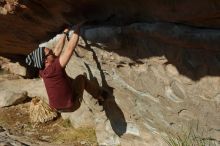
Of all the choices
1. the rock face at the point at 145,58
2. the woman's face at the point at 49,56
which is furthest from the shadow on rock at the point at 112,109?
the woman's face at the point at 49,56

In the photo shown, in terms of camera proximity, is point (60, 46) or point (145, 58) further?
point (60, 46)

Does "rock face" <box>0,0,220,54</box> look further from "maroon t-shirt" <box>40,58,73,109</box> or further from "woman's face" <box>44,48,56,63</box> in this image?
"maroon t-shirt" <box>40,58,73,109</box>

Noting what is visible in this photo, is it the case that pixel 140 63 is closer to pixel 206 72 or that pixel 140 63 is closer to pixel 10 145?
pixel 206 72

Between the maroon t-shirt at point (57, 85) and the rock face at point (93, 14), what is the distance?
763 millimetres

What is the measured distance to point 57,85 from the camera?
311 inches

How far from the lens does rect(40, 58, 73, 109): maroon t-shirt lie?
7.75 metres

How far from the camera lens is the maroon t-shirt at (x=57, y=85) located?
775 cm

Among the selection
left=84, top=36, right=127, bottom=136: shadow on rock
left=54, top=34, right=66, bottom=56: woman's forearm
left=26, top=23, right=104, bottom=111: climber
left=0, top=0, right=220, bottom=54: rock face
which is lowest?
left=84, top=36, right=127, bottom=136: shadow on rock

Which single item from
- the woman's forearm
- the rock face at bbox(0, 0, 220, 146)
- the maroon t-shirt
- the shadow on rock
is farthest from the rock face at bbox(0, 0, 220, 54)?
the shadow on rock

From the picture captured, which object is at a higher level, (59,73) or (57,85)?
(59,73)

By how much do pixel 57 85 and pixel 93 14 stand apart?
124cm

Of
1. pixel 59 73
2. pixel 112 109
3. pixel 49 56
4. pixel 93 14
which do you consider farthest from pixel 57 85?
pixel 112 109

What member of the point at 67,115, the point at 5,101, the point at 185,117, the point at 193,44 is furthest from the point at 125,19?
→ the point at 5,101

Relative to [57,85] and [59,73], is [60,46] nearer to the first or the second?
[59,73]
